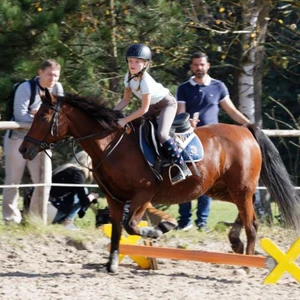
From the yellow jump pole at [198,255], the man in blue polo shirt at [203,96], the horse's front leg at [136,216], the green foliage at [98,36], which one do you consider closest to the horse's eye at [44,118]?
the horse's front leg at [136,216]

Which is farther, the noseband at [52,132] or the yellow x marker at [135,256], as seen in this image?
the yellow x marker at [135,256]

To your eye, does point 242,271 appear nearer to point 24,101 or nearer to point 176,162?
point 176,162

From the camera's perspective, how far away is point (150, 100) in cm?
805

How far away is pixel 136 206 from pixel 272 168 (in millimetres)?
1722

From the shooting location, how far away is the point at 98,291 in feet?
23.8

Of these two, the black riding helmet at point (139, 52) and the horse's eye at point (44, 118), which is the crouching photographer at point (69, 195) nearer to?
the horse's eye at point (44, 118)

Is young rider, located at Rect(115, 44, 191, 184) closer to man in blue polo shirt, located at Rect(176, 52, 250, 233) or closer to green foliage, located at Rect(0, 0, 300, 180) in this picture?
man in blue polo shirt, located at Rect(176, 52, 250, 233)

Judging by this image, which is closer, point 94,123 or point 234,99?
point 94,123

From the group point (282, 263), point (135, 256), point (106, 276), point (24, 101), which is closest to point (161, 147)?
point (135, 256)

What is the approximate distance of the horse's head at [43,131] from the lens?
784cm

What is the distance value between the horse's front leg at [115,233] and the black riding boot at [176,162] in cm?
58

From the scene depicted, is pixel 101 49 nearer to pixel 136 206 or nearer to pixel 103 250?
pixel 103 250

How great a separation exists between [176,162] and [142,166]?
32cm

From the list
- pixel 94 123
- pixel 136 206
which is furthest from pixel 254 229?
pixel 94 123
